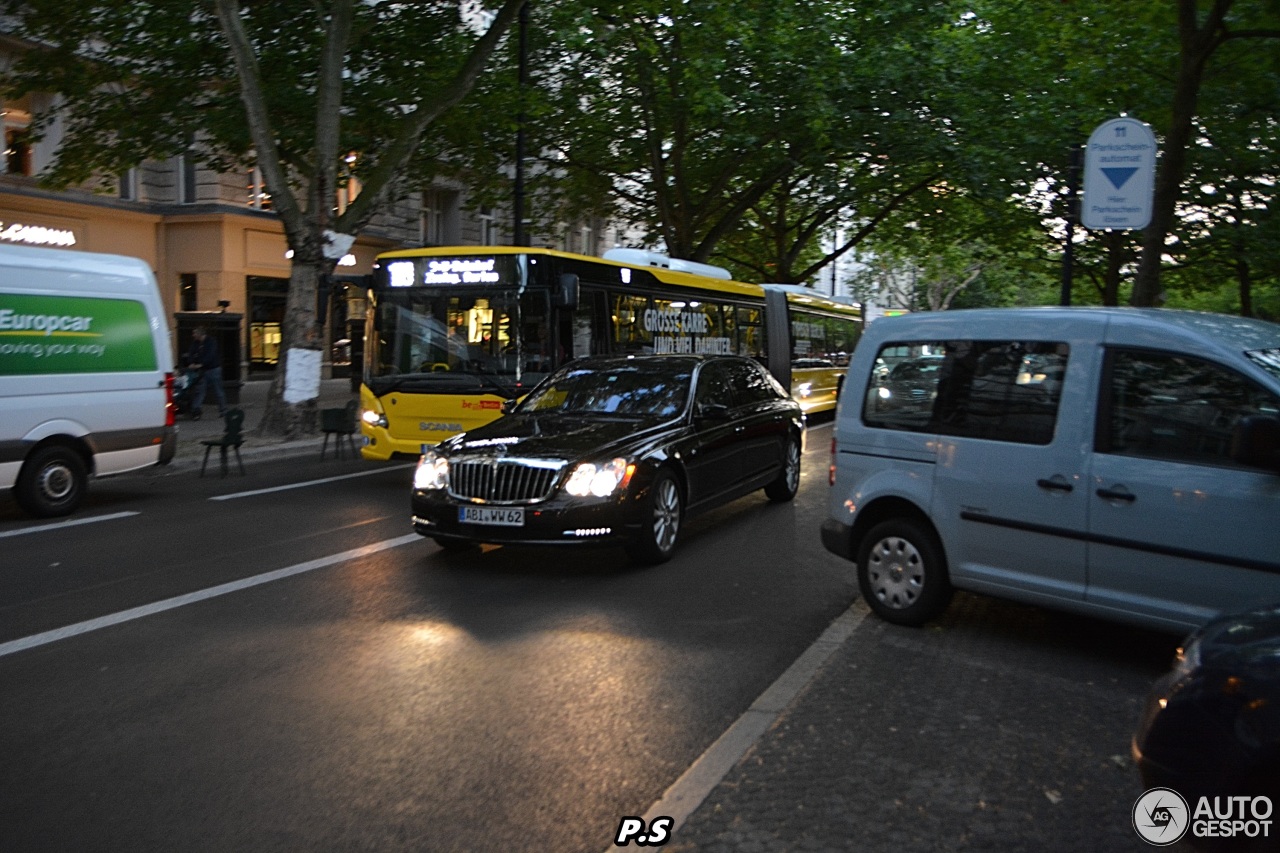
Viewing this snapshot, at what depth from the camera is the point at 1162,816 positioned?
3.24 metres

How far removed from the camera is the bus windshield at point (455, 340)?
41.5ft

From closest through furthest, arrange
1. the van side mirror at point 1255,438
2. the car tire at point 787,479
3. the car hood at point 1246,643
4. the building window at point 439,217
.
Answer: the car hood at point 1246,643 < the van side mirror at point 1255,438 < the car tire at point 787,479 < the building window at point 439,217

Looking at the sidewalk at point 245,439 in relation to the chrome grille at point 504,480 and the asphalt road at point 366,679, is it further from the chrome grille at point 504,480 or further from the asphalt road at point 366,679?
the chrome grille at point 504,480

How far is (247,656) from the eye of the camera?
19.2 ft

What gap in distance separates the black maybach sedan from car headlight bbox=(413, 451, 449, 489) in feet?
0.03

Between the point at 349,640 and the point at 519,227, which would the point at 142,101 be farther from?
the point at 349,640

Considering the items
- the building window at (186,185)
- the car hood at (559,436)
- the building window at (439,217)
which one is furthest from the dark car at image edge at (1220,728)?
the building window at (439,217)

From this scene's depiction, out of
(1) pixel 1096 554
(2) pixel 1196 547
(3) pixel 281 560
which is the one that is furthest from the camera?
(3) pixel 281 560

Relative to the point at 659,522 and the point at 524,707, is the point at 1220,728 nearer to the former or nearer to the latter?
the point at 524,707

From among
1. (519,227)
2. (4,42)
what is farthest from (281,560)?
(4,42)

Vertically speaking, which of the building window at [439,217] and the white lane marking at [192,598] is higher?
the building window at [439,217]

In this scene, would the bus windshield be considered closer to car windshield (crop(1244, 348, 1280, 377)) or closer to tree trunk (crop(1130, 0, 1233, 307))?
tree trunk (crop(1130, 0, 1233, 307))

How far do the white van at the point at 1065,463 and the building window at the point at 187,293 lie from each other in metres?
26.0

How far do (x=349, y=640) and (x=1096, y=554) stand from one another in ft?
13.3
